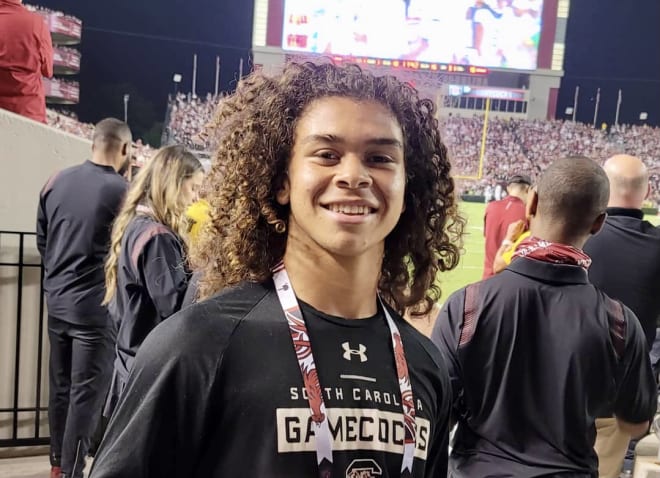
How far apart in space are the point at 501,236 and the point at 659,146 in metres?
9.19

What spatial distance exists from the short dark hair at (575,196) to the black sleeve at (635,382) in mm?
284

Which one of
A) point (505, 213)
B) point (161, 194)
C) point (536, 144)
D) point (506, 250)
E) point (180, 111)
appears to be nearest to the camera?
point (161, 194)

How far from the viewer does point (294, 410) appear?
85 centimetres

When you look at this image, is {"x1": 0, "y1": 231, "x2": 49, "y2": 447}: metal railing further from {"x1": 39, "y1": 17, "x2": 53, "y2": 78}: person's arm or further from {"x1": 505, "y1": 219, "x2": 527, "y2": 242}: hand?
{"x1": 505, "y1": 219, "x2": 527, "y2": 242}: hand

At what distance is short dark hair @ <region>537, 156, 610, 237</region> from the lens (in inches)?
67.4

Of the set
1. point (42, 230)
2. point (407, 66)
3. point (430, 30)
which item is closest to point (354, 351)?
point (42, 230)

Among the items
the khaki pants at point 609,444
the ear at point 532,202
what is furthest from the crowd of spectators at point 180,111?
the khaki pants at point 609,444

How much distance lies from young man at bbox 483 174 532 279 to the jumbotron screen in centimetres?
739

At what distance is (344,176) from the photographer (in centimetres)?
92

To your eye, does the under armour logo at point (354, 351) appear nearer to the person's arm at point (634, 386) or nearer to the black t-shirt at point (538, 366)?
the black t-shirt at point (538, 366)

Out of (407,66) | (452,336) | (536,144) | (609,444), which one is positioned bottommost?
(609,444)

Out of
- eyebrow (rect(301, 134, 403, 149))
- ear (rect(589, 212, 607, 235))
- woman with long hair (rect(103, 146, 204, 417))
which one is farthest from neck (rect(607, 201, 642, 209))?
eyebrow (rect(301, 134, 403, 149))

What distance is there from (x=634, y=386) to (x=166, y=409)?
4.55 feet

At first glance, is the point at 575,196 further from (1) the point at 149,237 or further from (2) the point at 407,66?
(2) the point at 407,66
